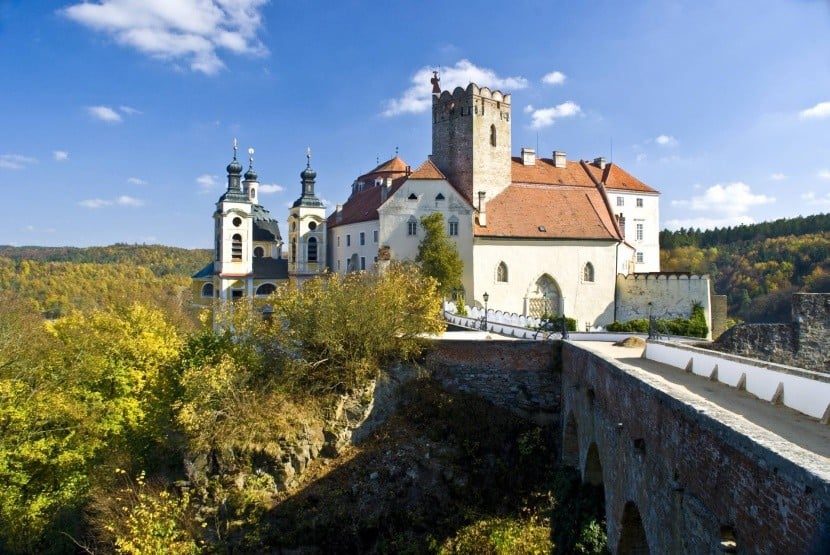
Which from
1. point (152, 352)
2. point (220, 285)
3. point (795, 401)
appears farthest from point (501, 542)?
point (220, 285)

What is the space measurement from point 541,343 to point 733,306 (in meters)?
57.3

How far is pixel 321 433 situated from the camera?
66.7 feet

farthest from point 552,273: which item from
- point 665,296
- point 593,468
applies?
point 593,468

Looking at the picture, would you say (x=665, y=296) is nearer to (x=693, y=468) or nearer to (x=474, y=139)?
(x=474, y=139)

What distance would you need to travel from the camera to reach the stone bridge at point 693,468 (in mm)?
5312

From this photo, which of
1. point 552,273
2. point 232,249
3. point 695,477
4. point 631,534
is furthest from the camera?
point 232,249

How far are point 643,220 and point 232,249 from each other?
30.8 meters

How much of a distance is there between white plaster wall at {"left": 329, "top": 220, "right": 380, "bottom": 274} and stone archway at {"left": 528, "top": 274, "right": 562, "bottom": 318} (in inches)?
390

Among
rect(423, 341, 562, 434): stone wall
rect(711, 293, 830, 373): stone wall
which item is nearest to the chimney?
rect(423, 341, 562, 434): stone wall

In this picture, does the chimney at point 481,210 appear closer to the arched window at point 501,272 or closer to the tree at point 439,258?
the tree at point 439,258

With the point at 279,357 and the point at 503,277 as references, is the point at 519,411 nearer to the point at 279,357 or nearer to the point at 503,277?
the point at 279,357

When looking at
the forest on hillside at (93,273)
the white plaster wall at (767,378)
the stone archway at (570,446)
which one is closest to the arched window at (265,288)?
the forest on hillside at (93,273)

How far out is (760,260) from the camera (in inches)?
3024

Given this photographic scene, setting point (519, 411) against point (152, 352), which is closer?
point (519, 411)
